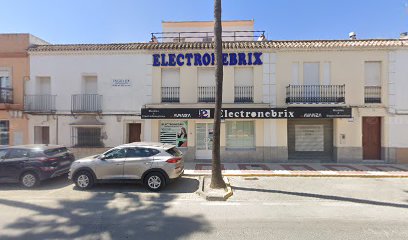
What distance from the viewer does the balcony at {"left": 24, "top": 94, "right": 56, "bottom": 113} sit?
13.9 m

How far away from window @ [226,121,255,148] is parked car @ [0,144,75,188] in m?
8.38

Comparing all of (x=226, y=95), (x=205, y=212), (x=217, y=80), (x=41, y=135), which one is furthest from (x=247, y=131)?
(x=41, y=135)

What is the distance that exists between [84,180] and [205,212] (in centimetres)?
460

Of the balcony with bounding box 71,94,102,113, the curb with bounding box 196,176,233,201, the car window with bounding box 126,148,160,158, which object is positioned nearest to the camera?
the curb with bounding box 196,176,233,201

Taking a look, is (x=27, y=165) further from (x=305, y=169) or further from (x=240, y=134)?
(x=305, y=169)

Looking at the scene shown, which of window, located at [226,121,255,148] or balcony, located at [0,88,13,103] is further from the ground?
balcony, located at [0,88,13,103]

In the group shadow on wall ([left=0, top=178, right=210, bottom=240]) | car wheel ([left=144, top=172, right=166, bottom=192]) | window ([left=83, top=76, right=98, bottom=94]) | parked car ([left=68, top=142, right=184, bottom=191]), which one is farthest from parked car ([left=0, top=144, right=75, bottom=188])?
window ([left=83, top=76, right=98, bottom=94])

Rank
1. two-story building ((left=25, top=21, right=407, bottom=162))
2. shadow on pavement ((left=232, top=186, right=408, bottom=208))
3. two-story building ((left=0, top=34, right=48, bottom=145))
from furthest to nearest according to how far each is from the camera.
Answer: two-story building ((left=0, top=34, right=48, bottom=145)), two-story building ((left=25, top=21, right=407, bottom=162)), shadow on pavement ((left=232, top=186, right=408, bottom=208))

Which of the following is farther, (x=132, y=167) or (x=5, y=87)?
(x=5, y=87)

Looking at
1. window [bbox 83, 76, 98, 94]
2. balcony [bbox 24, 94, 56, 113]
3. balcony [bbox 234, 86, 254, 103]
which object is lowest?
balcony [bbox 24, 94, 56, 113]

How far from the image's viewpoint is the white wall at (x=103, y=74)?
13719 millimetres

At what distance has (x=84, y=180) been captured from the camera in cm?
849

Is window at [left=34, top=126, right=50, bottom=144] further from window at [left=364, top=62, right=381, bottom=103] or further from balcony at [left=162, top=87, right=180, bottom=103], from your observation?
window at [left=364, top=62, right=381, bottom=103]

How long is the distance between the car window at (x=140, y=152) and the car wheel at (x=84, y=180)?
146 centimetres
